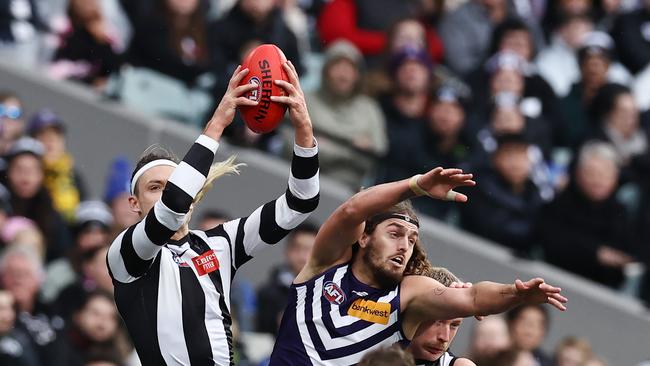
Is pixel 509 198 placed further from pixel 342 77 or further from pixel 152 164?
pixel 152 164

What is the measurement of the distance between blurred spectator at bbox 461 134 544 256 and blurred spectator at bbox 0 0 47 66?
402 cm

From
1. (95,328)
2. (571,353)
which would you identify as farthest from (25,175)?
(571,353)

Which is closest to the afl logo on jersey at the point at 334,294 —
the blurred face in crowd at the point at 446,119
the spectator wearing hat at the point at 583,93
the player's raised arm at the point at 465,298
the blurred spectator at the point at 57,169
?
the player's raised arm at the point at 465,298

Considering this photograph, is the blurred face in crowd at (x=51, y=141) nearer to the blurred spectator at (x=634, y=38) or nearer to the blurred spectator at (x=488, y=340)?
the blurred spectator at (x=488, y=340)

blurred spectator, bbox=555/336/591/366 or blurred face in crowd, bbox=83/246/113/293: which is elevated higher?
blurred face in crowd, bbox=83/246/113/293

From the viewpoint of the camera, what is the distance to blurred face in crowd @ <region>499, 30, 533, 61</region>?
51.9 ft

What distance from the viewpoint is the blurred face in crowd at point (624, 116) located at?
50.0ft

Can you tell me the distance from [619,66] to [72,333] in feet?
21.8

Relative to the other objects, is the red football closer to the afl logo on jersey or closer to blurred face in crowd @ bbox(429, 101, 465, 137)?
the afl logo on jersey

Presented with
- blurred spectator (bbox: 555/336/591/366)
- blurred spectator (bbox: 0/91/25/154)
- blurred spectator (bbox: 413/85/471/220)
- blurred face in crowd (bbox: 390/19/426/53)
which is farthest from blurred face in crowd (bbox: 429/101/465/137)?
blurred spectator (bbox: 0/91/25/154)

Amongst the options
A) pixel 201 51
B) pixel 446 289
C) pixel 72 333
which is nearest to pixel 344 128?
pixel 201 51

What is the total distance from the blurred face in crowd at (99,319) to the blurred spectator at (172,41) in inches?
113

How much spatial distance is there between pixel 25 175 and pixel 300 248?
220 cm

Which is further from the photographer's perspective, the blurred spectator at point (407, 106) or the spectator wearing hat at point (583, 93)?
the spectator wearing hat at point (583, 93)
